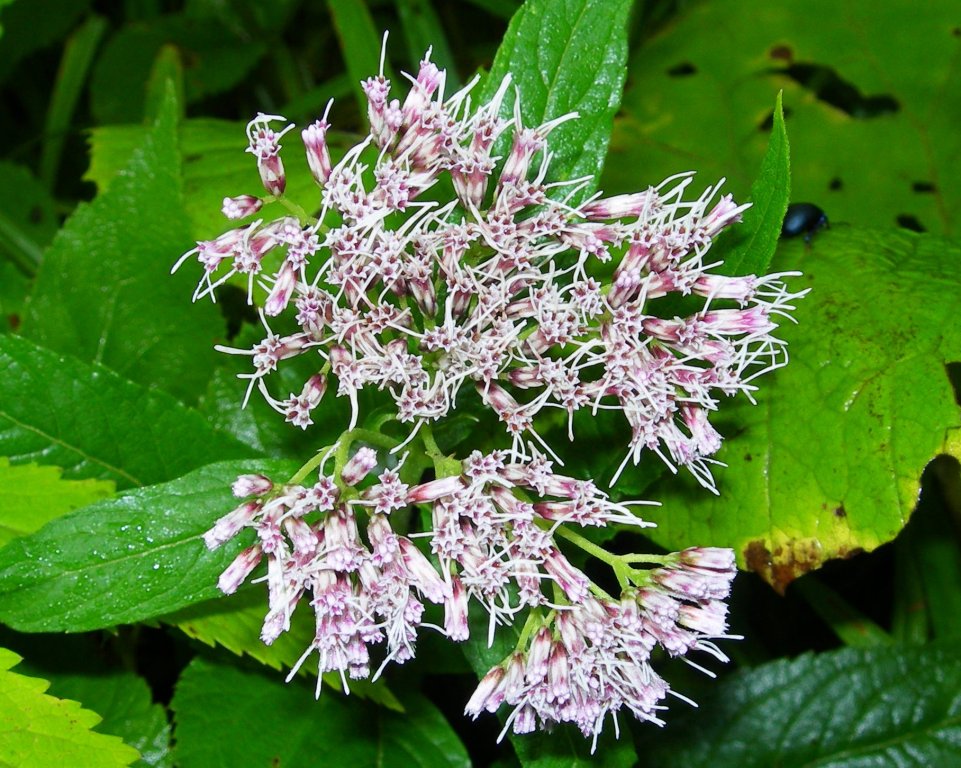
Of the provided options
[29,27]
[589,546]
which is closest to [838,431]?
[589,546]

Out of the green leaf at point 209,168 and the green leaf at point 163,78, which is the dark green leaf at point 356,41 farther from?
the green leaf at point 163,78

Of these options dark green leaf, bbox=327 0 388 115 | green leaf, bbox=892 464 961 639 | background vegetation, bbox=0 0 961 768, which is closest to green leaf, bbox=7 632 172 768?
background vegetation, bbox=0 0 961 768

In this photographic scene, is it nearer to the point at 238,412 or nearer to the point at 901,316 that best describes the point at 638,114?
the point at 901,316

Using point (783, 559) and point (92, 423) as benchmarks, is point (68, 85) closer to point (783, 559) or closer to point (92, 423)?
point (92, 423)

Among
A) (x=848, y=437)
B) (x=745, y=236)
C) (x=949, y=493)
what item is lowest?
(x=949, y=493)

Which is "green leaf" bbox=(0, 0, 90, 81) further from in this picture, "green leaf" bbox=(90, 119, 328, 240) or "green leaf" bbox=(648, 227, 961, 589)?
"green leaf" bbox=(648, 227, 961, 589)

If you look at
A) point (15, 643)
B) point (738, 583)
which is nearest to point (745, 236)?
point (738, 583)
